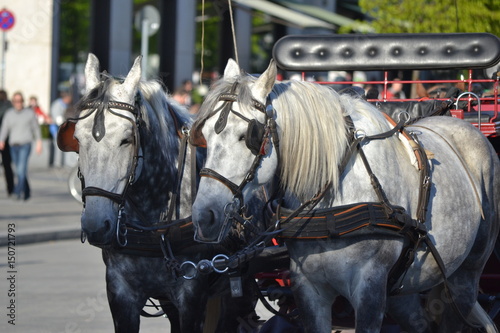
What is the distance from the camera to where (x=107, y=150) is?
486 centimetres

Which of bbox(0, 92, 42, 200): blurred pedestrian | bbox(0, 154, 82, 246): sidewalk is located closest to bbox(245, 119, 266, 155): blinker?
bbox(0, 154, 82, 246): sidewalk

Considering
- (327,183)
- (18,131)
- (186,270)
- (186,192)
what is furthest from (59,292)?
(18,131)

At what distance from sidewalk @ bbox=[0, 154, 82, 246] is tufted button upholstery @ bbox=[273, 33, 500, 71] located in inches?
156

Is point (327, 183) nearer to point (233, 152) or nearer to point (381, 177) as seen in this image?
point (381, 177)

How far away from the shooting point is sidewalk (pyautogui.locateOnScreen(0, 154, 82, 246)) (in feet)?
41.5

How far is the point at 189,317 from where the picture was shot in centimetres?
502

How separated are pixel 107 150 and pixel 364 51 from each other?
283 cm

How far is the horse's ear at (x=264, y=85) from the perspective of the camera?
4.52m

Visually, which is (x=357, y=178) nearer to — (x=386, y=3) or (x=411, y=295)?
(x=411, y=295)

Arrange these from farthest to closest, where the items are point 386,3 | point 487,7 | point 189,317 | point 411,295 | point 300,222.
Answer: point 386,3 < point 487,7 < point 411,295 < point 189,317 < point 300,222

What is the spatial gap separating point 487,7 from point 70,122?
961 cm

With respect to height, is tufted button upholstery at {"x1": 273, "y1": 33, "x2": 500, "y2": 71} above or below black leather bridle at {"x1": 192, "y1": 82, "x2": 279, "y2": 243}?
above

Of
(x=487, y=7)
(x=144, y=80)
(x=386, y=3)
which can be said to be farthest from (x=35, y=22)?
(x=144, y=80)

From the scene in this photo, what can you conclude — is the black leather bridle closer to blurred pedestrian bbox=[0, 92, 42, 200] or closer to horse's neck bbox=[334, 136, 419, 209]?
horse's neck bbox=[334, 136, 419, 209]
